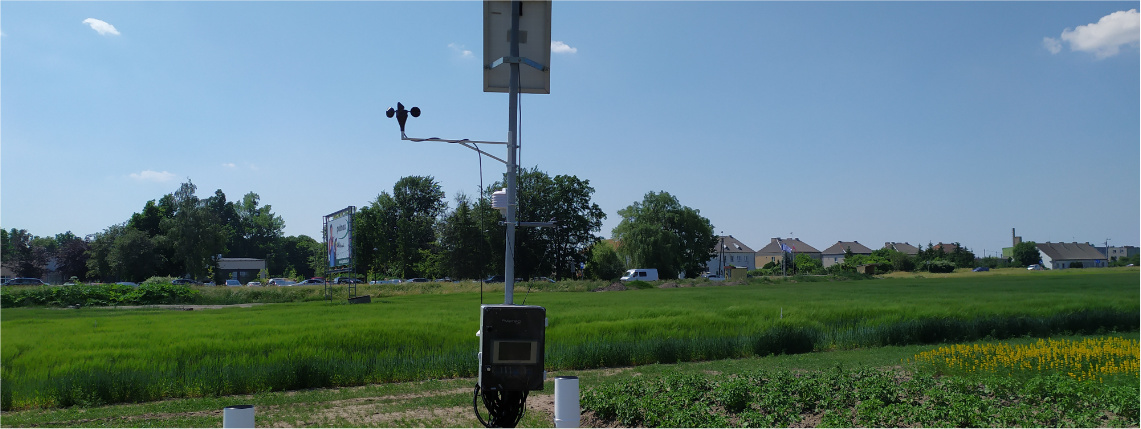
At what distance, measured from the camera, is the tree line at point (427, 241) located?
70.9 metres

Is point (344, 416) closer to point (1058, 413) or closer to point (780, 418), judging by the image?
point (780, 418)

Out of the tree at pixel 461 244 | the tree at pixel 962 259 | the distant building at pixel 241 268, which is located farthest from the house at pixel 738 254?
the distant building at pixel 241 268

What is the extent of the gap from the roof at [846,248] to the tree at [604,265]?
4194 inches

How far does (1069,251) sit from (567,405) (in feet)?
488

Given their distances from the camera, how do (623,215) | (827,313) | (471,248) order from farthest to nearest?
(623,215) < (471,248) < (827,313)

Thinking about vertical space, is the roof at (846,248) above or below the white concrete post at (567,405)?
above

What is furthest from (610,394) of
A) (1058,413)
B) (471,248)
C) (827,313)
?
(471,248)

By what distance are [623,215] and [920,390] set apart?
81.4 meters

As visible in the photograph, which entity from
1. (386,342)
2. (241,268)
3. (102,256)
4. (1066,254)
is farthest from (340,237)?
(1066,254)

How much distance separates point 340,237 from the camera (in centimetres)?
4125

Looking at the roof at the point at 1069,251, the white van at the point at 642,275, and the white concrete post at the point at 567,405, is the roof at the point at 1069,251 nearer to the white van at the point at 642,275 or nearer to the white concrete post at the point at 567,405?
the white van at the point at 642,275

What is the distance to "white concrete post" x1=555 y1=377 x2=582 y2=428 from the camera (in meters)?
6.26

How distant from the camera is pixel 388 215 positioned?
94062 millimetres

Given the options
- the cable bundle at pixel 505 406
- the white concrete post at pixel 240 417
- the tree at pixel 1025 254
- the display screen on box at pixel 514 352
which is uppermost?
the tree at pixel 1025 254
